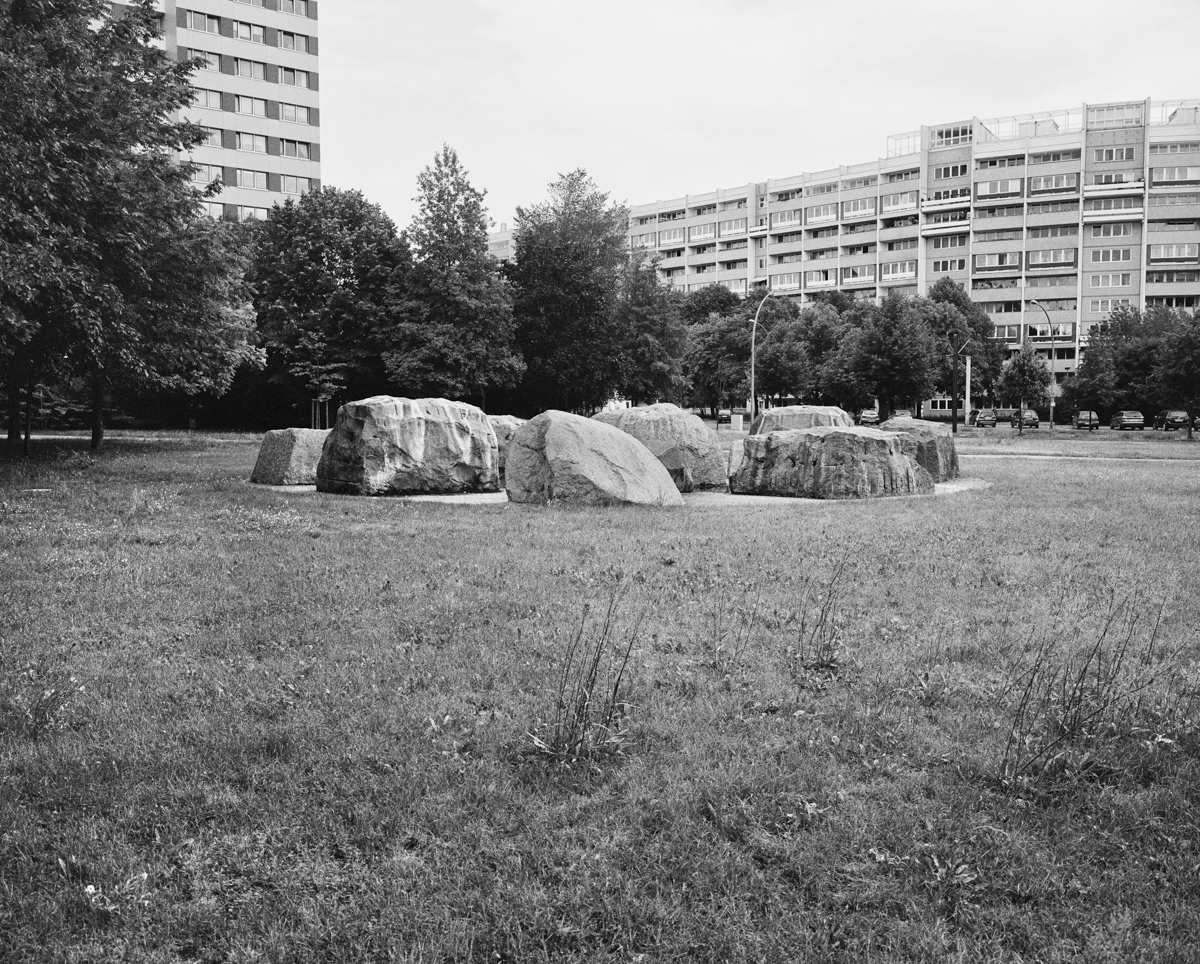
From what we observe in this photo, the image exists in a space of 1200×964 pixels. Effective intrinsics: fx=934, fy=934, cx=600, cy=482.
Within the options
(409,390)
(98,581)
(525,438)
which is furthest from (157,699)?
(409,390)

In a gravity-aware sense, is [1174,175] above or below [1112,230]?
above

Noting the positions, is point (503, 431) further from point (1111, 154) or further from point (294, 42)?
point (1111, 154)

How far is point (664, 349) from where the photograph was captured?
2000 inches

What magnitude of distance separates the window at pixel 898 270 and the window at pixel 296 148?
63.4 meters

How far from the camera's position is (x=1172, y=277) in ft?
300

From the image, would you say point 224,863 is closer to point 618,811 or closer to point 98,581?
point 618,811

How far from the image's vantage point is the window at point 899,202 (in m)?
103

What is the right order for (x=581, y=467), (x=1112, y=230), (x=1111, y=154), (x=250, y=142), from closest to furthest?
1. (x=581, y=467)
2. (x=250, y=142)
3. (x=1111, y=154)
4. (x=1112, y=230)

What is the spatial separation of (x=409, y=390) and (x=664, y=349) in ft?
50.3

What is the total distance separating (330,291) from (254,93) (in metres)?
36.7

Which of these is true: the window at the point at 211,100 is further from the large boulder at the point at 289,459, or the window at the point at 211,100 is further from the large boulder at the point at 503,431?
the large boulder at the point at 289,459

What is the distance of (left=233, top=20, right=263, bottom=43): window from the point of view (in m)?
69.7

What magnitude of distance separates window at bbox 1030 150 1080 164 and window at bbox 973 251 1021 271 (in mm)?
9153

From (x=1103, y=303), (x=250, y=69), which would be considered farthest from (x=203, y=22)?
(x=1103, y=303)
